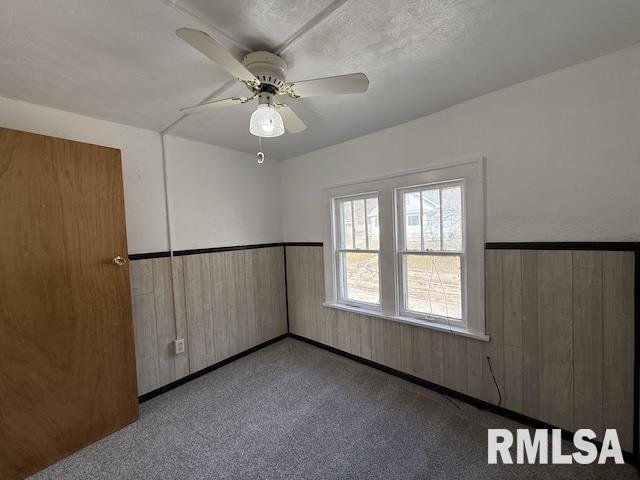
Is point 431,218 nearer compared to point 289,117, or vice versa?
point 289,117

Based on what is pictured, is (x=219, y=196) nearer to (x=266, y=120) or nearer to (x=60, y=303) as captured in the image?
(x=60, y=303)

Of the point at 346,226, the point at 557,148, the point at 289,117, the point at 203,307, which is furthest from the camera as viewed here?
the point at 346,226

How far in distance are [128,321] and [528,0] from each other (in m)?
3.05

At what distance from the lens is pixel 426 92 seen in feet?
6.01

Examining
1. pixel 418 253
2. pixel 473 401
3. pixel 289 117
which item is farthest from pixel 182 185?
pixel 473 401

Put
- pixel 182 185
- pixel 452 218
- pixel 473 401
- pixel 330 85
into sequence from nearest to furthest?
1. pixel 330 85
2. pixel 473 401
3. pixel 452 218
4. pixel 182 185

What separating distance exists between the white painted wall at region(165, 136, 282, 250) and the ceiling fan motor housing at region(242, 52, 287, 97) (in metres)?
1.57

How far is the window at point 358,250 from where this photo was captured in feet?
8.90

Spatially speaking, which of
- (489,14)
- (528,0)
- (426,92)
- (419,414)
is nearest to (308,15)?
(489,14)

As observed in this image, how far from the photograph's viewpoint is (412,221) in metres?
2.40

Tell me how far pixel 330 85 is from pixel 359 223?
1.73 meters

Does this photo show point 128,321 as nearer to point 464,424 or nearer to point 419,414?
point 419,414

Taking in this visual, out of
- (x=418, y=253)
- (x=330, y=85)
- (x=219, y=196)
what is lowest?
(x=418, y=253)

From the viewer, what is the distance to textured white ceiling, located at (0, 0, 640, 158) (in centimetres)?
111
